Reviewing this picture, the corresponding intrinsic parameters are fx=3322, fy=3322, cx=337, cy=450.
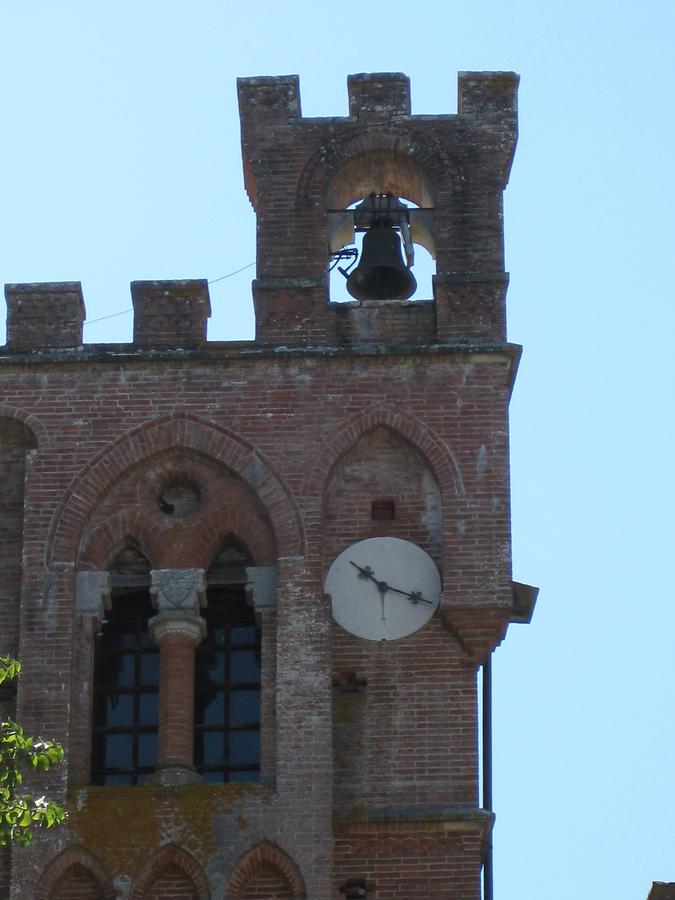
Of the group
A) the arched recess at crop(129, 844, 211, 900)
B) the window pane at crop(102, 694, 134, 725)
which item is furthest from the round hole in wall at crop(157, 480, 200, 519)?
the arched recess at crop(129, 844, 211, 900)

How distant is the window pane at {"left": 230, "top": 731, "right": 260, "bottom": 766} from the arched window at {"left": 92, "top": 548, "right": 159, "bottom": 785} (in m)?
0.69

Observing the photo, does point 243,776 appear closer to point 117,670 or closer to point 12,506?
point 117,670

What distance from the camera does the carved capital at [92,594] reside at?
29734 mm

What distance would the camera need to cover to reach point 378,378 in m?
30.6

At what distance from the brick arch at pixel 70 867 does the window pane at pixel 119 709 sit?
1692mm

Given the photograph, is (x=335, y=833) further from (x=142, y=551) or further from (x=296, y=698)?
(x=142, y=551)

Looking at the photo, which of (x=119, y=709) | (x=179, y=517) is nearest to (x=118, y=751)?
(x=119, y=709)

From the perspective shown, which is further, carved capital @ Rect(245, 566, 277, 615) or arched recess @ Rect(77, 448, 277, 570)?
arched recess @ Rect(77, 448, 277, 570)

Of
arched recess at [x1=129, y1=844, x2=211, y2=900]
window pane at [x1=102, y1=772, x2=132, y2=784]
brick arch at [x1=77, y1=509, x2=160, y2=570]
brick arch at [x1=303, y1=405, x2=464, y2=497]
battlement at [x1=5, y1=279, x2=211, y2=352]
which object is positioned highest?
battlement at [x1=5, y1=279, x2=211, y2=352]

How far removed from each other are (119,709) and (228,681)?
101 centimetres

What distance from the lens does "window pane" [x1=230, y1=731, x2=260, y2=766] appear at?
29438mm

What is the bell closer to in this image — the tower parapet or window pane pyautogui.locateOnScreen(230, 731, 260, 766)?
the tower parapet

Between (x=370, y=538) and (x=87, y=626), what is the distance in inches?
105

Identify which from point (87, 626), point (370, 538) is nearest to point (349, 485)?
point (370, 538)
